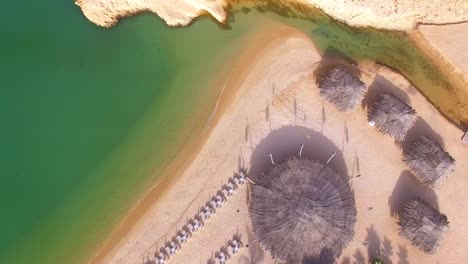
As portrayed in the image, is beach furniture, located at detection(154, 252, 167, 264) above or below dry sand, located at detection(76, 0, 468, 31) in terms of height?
below

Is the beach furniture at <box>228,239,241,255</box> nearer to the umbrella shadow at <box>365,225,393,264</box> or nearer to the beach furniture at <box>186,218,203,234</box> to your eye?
the beach furniture at <box>186,218,203,234</box>

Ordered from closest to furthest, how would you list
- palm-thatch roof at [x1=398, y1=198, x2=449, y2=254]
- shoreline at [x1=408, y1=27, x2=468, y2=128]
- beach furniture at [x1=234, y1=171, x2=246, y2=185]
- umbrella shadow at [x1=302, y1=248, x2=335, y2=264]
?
1. umbrella shadow at [x1=302, y1=248, x2=335, y2=264]
2. palm-thatch roof at [x1=398, y1=198, x2=449, y2=254]
3. beach furniture at [x1=234, y1=171, x2=246, y2=185]
4. shoreline at [x1=408, y1=27, x2=468, y2=128]

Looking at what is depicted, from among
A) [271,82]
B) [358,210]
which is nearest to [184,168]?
[271,82]

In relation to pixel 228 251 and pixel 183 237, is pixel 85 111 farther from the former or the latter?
pixel 228 251

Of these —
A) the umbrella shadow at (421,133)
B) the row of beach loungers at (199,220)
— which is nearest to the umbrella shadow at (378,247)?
the umbrella shadow at (421,133)

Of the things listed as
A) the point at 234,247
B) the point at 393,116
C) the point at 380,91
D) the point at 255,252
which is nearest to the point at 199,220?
the point at 234,247

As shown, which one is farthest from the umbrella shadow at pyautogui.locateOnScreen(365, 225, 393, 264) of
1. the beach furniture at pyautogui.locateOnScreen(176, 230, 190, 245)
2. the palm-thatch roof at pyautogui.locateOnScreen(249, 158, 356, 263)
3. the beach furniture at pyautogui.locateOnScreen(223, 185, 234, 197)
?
the beach furniture at pyautogui.locateOnScreen(176, 230, 190, 245)
